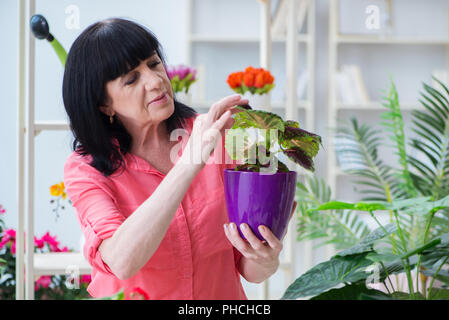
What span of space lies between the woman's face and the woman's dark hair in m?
0.01

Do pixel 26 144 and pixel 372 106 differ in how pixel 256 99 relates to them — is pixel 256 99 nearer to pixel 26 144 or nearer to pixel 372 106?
pixel 26 144

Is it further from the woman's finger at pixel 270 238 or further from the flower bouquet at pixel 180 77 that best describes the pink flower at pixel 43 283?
the woman's finger at pixel 270 238

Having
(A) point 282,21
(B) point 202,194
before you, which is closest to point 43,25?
(B) point 202,194

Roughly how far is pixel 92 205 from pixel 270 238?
0.93 feet

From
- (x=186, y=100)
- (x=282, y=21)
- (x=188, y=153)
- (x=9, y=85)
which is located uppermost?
(x=282, y=21)

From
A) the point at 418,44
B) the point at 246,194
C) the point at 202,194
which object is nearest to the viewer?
the point at 246,194

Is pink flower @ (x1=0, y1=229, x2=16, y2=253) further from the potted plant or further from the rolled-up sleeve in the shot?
the potted plant

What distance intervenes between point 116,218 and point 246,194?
235 mm

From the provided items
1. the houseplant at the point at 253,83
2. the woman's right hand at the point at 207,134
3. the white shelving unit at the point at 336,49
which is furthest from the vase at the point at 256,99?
the white shelving unit at the point at 336,49

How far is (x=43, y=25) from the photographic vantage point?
0.98 meters

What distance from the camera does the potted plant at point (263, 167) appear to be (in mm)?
515

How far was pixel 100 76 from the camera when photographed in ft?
2.41
